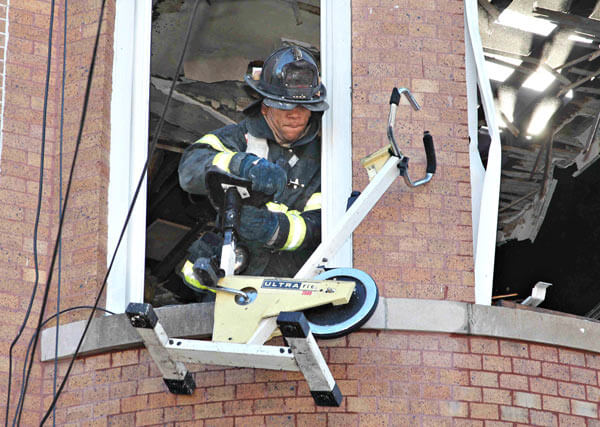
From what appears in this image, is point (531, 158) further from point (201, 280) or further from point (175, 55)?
point (201, 280)

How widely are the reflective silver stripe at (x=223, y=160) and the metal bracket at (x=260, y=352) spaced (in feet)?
4.06

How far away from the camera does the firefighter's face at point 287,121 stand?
8.03m

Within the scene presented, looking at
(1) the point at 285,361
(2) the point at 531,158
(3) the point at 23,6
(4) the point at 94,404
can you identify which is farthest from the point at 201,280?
(2) the point at 531,158

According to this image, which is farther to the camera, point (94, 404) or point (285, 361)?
point (94, 404)

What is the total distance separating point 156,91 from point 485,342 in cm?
396

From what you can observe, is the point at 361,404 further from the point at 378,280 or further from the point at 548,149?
the point at 548,149

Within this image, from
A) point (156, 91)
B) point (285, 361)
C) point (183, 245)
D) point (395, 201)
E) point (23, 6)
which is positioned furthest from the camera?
point (183, 245)

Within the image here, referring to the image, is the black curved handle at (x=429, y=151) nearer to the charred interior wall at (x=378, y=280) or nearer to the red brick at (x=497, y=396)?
the charred interior wall at (x=378, y=280)

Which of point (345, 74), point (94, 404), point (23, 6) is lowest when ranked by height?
point (94, 404)

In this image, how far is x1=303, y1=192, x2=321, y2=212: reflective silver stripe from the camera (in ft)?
26.5

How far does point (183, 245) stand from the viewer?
35.3ft

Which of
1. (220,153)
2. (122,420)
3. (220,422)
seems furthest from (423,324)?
(122,420)

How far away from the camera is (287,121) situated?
26.5 ft

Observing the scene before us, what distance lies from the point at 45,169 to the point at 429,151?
8.53 feet
